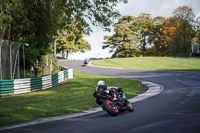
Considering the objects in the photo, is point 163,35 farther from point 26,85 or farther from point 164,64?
point 26,85

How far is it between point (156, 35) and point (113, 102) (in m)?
74.5

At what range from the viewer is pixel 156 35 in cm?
8156

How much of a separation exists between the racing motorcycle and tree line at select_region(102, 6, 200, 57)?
5910 centimetres

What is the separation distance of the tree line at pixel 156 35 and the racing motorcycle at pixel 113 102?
59.1 metres

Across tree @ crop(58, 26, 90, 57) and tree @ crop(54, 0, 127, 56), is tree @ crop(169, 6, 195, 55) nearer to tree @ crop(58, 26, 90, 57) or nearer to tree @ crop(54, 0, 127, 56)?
tree @ crop(58, 26, 90, 57)

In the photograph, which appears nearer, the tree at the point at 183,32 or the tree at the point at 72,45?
the tree at the point at 183,32

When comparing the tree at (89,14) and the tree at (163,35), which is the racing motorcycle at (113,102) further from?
the tree at (163,35)

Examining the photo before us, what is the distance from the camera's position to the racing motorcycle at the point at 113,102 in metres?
9.34

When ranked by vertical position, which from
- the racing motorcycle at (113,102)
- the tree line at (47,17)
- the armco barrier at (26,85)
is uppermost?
the tree line at (47,17)

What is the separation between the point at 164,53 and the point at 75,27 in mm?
59033

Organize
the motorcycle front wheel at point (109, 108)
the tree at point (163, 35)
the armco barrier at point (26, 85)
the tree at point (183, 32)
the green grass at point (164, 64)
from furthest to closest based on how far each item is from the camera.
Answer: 1. the tree at point (163, 35)
2. the tree at point (183, 32)
3. the green grass at point (164, 64)
4. the armco barrier at point (26, 85)
5. the motorcycle front wheel at point (109, 108)

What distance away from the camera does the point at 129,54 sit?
79125mm

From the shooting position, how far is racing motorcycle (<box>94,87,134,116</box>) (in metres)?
9.34

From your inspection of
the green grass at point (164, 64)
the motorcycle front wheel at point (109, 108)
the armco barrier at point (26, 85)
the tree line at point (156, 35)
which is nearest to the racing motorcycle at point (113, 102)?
the motorcycle front wheel at point (109, 108)
